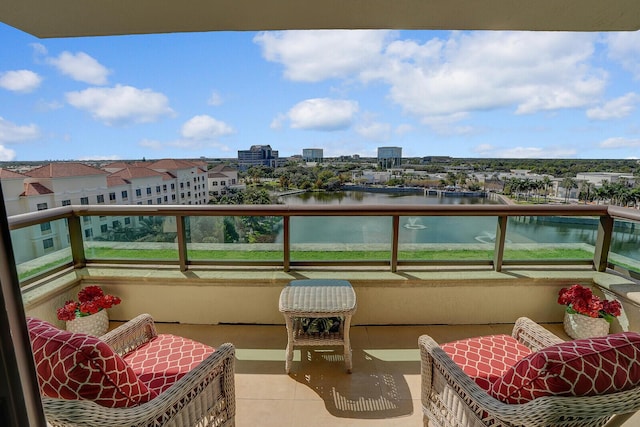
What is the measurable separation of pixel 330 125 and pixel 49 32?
5928mm

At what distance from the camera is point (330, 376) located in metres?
2.22

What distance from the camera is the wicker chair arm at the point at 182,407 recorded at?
101 cm

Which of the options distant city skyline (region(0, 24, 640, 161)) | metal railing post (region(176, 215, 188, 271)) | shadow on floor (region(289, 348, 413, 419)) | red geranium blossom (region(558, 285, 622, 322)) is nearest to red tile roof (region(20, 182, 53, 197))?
distant city skyline (region(0, 24, 640, 161))

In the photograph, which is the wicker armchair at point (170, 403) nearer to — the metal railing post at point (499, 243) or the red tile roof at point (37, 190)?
the red tile roof at point (37, 190)

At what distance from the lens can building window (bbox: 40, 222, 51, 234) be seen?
2.69 metres

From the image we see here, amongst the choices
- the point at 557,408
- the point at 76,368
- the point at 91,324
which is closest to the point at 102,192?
the point at 91,324

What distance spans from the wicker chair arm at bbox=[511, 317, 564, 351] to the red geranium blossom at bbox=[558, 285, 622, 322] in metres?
1.14

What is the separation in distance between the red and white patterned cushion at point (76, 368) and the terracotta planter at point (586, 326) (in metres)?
3.34

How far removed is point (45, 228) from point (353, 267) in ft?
9.37

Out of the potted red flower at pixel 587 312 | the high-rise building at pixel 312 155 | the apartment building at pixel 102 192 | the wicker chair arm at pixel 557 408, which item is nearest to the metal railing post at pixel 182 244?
the apartment building at pixel 102 192

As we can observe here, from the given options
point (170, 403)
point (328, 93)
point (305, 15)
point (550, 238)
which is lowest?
point (170, 403)

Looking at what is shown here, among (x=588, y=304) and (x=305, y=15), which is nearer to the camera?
(x=305, y=15)

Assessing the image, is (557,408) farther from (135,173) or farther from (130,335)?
(135,173)

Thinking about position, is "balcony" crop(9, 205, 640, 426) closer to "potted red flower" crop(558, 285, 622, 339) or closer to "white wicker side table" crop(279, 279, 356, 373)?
"potted red flower" crop(558, 285, 622, 339)
